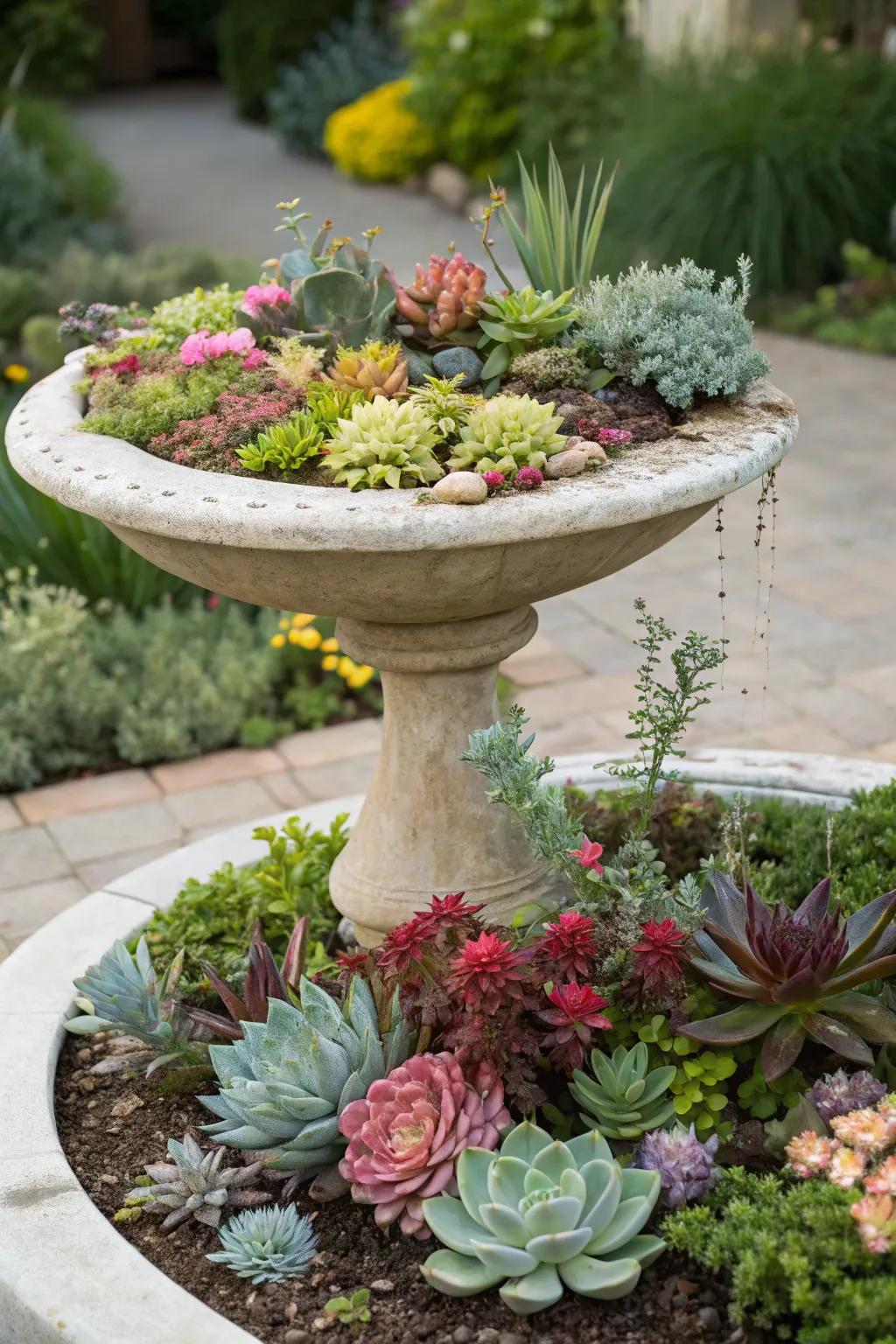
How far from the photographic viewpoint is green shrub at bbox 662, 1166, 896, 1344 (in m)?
1.94

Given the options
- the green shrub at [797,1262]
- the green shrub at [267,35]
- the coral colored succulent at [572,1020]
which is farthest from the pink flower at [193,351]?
the green shrub at [267,35]

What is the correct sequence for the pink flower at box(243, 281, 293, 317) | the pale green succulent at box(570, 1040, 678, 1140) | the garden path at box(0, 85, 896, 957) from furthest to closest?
the garden path at box(0, 85, 896, 957) → the pink flower at box(243, 281, 293, 317) → the pale green succulent at box(570, 1040, 678, 1140)

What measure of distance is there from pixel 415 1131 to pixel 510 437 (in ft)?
3.45

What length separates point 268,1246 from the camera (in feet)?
7.43

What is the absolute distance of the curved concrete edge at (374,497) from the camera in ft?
7.30

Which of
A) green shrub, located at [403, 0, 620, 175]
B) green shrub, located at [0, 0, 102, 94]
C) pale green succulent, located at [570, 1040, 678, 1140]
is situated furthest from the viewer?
green shrub, located at [0, 0, 102, 94]

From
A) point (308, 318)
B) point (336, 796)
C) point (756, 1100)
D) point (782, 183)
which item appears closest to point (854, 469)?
point (782, 183)

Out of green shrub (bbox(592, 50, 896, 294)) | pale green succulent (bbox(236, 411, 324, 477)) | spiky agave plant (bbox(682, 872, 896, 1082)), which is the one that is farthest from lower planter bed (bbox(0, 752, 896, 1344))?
green shrub (bbox(592, 50, 896, 294))

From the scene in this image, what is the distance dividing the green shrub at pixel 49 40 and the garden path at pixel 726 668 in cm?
1090

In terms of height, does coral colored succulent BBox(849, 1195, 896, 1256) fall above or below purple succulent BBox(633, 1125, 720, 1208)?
above

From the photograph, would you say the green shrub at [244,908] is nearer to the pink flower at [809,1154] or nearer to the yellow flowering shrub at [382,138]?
the pink flower at [809,1154]

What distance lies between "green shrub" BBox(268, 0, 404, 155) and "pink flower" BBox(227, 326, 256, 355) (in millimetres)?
11609

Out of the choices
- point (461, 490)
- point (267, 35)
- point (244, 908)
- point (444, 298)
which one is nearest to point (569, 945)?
point (461, 490)

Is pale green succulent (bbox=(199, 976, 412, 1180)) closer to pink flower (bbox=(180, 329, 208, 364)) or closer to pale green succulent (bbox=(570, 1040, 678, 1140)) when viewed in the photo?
pale green succulent (bbox=(570, 1040, 678, 1140))
